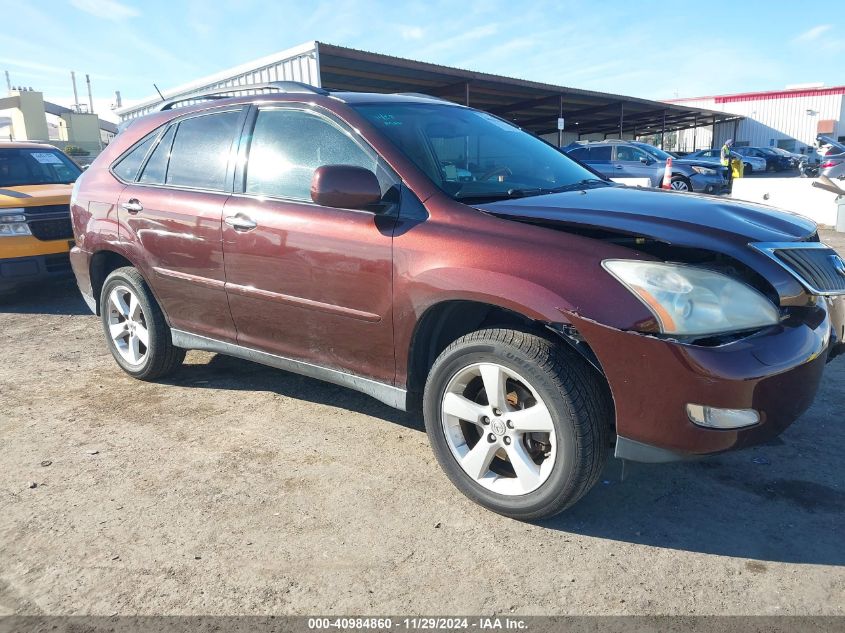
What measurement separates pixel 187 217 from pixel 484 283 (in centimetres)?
198

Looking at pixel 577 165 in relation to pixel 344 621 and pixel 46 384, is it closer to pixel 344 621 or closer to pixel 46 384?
pixel 344 621

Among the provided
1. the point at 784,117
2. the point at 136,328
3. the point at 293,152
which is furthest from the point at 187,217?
the point at 784,117

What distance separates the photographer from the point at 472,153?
3.43 m

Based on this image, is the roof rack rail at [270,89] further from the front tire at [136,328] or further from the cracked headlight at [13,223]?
the cracked headlight at [13,223]

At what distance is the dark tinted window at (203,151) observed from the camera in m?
3.66

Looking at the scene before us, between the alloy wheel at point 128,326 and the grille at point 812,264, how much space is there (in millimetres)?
3554

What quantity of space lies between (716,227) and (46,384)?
167 inches

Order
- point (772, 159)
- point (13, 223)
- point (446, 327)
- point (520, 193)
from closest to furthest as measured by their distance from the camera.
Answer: point (446, 327) → point (520, 193) → point (13, 223) → point (772, 159)

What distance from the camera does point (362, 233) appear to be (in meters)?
2.94

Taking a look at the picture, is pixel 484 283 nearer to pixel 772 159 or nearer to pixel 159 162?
pixel 159 162

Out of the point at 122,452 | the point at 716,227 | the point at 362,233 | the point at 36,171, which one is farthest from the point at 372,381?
the point at 36,171

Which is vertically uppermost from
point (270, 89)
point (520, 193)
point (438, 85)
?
point (438, 85)

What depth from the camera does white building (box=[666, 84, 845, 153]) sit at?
4884 cm

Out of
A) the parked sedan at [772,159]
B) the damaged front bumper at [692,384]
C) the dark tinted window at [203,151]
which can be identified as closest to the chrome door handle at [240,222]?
the dark tinted window at [203,151]
